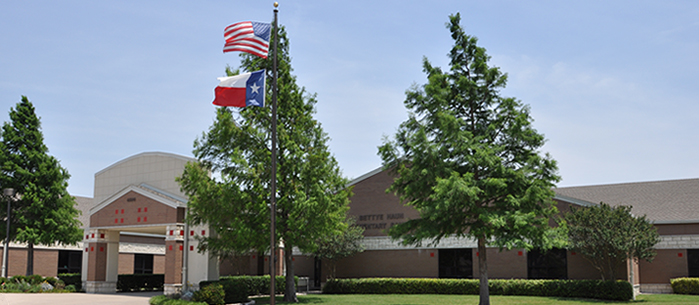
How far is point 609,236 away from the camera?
2606 centimetres

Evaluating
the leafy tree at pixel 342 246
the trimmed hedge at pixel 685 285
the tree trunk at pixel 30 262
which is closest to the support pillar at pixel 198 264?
the leafy tree at pixel 342 246

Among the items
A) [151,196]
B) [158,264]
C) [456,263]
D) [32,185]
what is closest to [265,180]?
[151,196]

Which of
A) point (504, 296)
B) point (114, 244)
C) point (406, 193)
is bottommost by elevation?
point (504, 296)

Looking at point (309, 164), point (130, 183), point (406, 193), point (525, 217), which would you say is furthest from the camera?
point (130, 183)

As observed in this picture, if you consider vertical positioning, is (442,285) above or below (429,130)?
below

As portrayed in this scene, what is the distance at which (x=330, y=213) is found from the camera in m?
24.7

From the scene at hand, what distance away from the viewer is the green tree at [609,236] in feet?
85.7

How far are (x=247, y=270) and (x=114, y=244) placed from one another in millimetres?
8647

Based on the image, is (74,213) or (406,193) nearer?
(406,193)

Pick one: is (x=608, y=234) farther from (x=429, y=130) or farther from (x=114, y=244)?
(x=114, y=244)

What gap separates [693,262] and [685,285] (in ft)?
5.86

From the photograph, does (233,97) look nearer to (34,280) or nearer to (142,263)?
(34,280)

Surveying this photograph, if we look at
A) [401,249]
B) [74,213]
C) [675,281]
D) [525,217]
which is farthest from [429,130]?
[74,213]

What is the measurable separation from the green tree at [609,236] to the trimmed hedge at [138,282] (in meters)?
25.4
